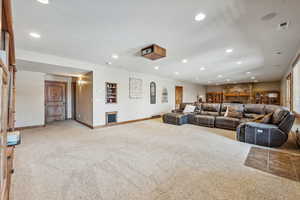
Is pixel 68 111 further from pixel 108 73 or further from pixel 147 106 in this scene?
pixel 147 106

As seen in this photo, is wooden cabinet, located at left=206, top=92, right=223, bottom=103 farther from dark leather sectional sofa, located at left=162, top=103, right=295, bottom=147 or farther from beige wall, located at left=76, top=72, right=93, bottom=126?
beige wall, located at left=76, top=72, right=93, bottom=126

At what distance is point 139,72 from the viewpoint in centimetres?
654

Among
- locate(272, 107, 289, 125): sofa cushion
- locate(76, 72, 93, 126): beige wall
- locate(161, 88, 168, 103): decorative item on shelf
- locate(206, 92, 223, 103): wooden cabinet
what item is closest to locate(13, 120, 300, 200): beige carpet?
locate(272, 107, 289, 125): sofa cushion

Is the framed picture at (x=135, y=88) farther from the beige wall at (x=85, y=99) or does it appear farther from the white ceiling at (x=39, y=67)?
the white ceiling at (x=39, y=67)

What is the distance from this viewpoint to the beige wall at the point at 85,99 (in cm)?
504

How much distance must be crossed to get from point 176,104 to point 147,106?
2.98 metres

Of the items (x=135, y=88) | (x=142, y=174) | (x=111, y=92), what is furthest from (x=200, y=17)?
(x=135, y=88)

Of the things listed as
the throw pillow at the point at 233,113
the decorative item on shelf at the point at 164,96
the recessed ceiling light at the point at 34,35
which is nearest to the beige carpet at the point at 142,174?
the throw pillow at the point at 233,113

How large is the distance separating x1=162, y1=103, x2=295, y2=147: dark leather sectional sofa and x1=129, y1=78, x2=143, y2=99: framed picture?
5.96ft

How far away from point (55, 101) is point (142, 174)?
255 inches

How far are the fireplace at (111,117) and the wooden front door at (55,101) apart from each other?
10.1ft

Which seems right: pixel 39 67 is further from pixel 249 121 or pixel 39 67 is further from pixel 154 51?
pixel 249 121

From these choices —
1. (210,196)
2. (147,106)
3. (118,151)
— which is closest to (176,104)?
(147,106)

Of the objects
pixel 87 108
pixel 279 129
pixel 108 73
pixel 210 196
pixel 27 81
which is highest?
pixel 108 73
